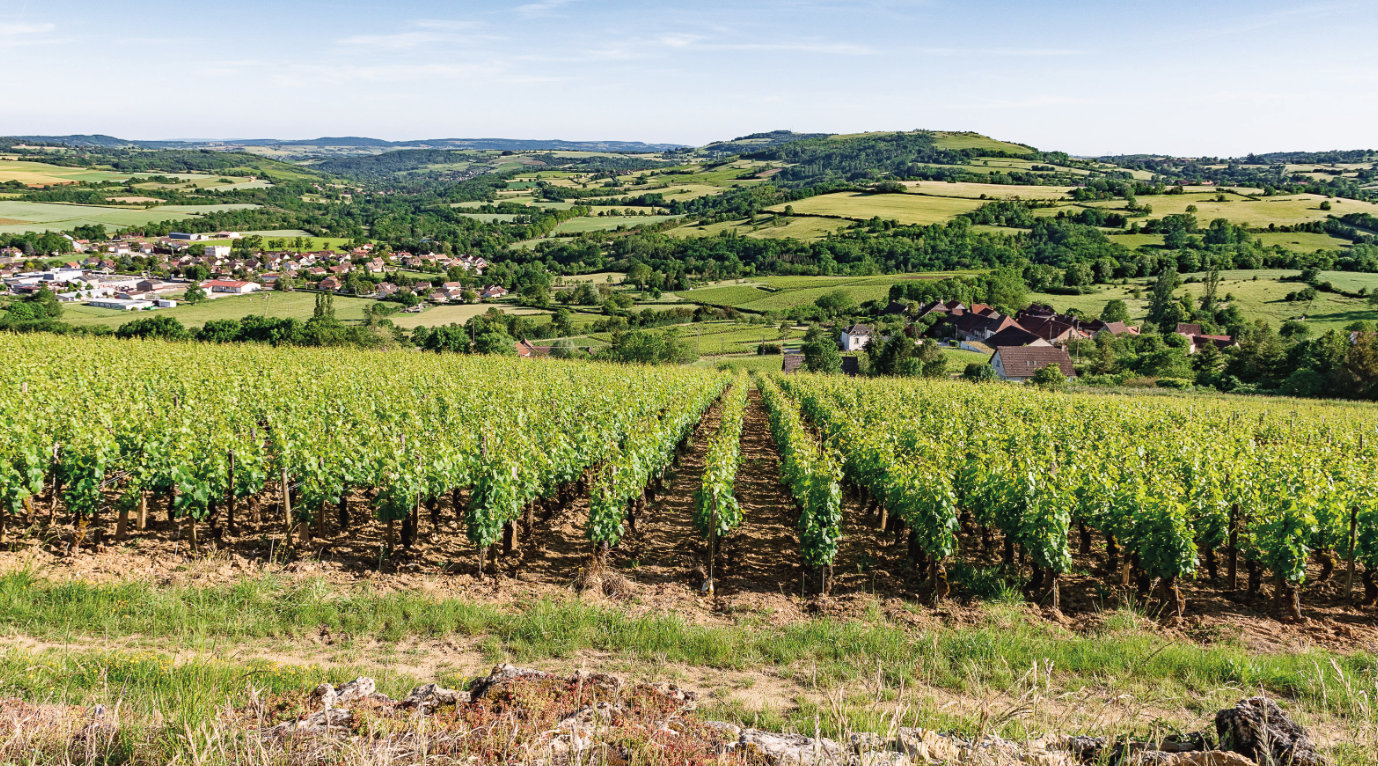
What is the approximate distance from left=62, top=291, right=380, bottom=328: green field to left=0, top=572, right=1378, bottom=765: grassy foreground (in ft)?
233

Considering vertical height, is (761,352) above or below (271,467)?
below

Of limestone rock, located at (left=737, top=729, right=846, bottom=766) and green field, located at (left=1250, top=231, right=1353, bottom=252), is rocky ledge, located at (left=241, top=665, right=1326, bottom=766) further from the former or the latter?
green field, located at (left=1250, top=231, right=1353, bottom=252)

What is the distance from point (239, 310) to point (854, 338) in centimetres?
7407

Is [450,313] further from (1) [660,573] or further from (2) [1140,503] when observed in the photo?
(2) [1140,503]

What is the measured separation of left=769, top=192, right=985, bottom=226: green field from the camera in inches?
5738

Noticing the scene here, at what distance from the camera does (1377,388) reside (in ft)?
163

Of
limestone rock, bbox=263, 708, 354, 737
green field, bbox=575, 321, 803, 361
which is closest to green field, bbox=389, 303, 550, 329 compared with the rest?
green field, bbox=575, 321, 803, 361

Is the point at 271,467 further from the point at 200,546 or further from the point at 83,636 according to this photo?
the point at 83,636

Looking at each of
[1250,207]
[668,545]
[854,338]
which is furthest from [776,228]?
[668,545]

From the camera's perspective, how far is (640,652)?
841 centimetres

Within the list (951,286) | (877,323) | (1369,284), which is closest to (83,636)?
(877,323)

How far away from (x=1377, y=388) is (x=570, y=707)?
66340mm

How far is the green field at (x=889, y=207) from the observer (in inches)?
5738

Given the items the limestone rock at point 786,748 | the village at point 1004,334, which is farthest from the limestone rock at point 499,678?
the village at point 1004,334
